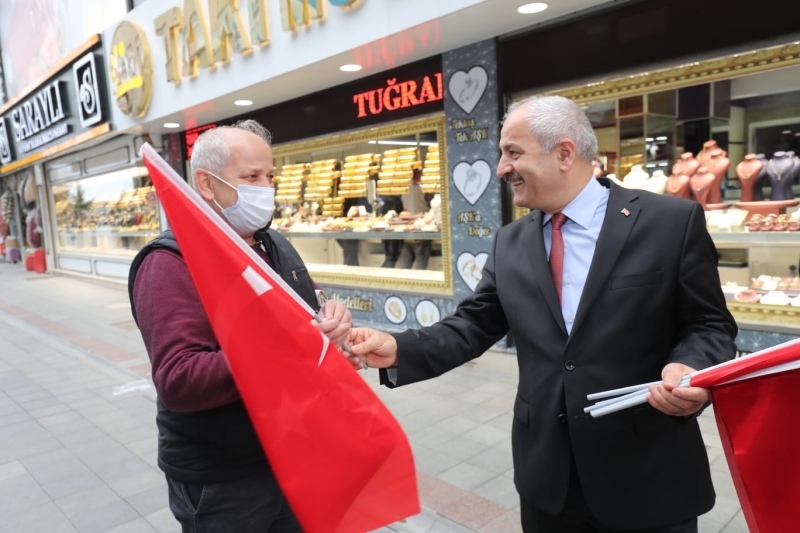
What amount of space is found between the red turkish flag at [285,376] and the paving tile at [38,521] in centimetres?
266

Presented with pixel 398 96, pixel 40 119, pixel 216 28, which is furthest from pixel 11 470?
Answer: pixel 40 119

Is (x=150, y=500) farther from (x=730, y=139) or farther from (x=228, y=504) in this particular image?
→ (x=730, y=139)

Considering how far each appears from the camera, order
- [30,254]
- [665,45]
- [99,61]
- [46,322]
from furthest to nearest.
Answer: [30,254]
[99,61]
[46,322]
[665,45]

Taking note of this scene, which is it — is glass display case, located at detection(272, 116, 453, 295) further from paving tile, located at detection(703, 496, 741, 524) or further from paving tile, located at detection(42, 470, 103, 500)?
paving tile, located at detection(42, 470, 103, 500)

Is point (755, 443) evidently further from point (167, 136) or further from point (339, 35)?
point (167, 136)

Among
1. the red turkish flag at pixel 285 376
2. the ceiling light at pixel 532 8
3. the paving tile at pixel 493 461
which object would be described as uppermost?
the ceiling light at pixel 532 8

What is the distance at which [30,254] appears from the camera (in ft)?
60.2

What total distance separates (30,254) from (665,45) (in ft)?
66.2

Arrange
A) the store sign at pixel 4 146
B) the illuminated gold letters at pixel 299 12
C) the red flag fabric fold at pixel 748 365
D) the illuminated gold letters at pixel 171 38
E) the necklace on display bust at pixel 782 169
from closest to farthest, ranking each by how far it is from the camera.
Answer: the red flag fabric fold at pixel 748 365
the necklace on display bust at pixel 782 169
the illuminated gold letters at pixel 299 12
the illuminated gold letters at pixel 171 38
the store sign at pixel 4 146

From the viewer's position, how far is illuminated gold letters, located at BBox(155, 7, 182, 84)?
785cm

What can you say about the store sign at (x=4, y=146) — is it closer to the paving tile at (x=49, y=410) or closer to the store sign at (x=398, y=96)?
the paving tile at (x=49, y=410)

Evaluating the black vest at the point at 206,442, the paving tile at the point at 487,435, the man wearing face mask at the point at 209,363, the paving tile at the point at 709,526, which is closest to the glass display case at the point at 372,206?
the paving tile at the point at 487,435

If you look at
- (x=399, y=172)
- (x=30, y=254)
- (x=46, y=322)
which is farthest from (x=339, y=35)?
(x=30, y=254)

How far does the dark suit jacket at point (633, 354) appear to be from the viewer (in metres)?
1.66
